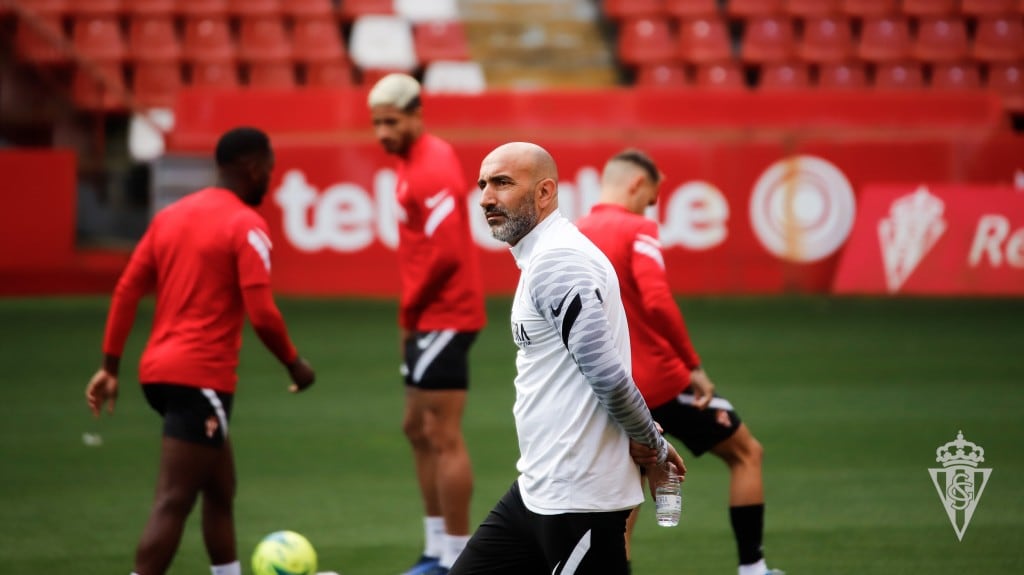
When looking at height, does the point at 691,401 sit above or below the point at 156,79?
below

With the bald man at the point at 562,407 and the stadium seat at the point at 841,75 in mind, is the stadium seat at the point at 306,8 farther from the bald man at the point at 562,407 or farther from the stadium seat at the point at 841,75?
the bald man at the point at 562,407

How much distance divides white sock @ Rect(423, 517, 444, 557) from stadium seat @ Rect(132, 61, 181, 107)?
1525 cm

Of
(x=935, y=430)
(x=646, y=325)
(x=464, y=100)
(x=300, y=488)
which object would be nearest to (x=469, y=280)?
(x=646, y=325)

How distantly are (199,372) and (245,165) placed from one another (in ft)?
2.98

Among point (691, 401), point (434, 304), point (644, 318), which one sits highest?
point (434, 304)

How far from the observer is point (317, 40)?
2225cm

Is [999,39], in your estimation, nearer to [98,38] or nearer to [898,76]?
[898,76]

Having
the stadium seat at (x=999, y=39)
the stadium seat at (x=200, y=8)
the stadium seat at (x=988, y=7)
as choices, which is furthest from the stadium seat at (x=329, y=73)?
the stadium seat at (x=988, y=7)

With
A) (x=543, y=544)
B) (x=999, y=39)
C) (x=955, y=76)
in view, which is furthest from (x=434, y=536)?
(x=999, y=39)

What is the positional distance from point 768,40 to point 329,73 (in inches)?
289

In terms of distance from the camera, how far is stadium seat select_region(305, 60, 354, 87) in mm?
21984

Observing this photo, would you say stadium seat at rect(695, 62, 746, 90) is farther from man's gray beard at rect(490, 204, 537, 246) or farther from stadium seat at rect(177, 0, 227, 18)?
man's gray beard at rect(490, 204, 537, 246)

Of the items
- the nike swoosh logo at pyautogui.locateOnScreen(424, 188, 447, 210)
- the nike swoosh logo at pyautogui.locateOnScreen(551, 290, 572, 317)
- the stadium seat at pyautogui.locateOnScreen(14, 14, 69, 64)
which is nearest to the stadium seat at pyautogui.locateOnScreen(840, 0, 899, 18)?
the stadium seat at pyautogui.locateOnScreen(14, 14, 69, 64)

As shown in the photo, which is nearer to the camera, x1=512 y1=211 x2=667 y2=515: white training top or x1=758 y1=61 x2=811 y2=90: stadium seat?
x1=512 y1=211 x2=667 y2=515: white training top
